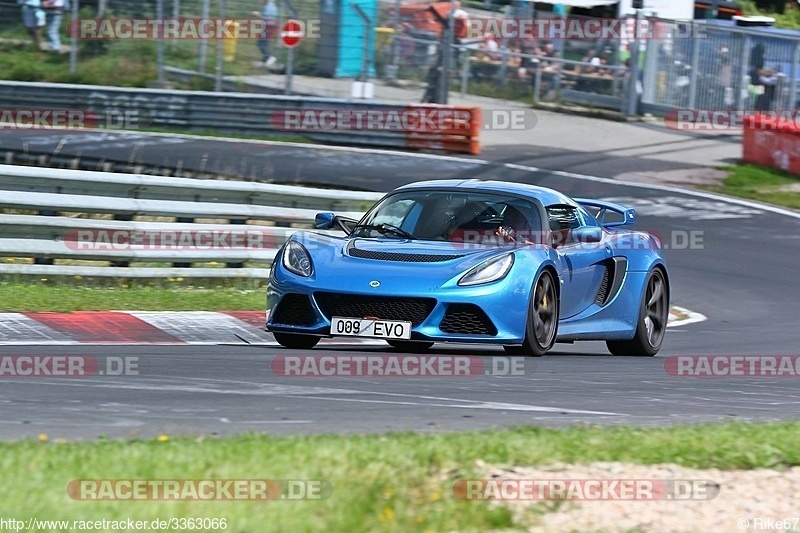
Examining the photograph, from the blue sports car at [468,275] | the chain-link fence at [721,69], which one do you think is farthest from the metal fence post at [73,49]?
the blue sports car at [468,275]

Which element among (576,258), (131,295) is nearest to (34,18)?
(131,295)

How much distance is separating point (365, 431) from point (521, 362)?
2.71 m

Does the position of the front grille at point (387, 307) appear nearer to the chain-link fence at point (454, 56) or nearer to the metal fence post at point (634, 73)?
the chain-link fence at point (454, 56)

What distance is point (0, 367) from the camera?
7012 mm

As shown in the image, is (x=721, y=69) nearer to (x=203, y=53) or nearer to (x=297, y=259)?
(x=203, y=53)

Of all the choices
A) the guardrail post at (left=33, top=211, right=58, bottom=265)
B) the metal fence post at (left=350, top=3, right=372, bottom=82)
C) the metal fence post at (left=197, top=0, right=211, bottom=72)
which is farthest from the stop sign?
the guardrail post at (left=33, top=211, right=58, bottom=265)

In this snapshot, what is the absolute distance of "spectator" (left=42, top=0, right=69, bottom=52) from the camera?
83.8 feet

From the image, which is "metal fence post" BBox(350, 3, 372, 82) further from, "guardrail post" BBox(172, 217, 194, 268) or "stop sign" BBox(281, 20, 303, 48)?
"guardrail post" BBox(172, 217, 194, 268)

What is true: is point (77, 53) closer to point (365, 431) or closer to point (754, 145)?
point (754, 145)

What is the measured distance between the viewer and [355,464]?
457cm

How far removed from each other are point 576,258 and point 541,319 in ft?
2.62

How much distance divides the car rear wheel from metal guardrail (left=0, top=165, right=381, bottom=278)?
376 cm

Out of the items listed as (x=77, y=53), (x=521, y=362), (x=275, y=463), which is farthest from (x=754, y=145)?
(x=275, y=463)

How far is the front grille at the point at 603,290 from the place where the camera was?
30.6 feet
